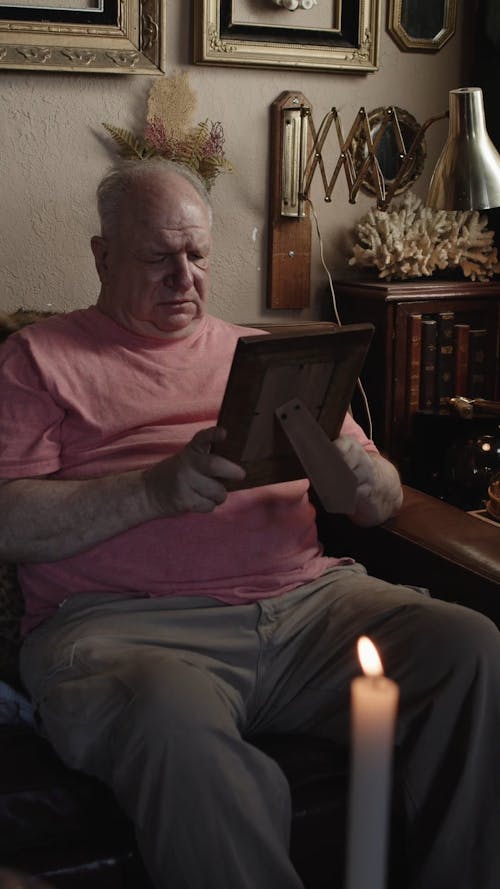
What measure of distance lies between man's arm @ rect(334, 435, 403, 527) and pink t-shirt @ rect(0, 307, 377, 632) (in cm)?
10

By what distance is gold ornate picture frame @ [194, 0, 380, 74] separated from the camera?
2.42m

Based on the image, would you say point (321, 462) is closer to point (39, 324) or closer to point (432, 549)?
point (432, 549)

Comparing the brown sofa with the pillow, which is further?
the pillow

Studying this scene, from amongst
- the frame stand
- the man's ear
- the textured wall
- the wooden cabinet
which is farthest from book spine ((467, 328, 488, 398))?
the frame stand

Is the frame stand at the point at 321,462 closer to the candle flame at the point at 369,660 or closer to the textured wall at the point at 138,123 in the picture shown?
the candle flame at the point at 369,660

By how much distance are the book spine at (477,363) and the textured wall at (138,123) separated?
0.39 metres

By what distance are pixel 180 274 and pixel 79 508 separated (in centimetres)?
48

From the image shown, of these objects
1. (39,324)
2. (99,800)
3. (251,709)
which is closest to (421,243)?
(39,324)

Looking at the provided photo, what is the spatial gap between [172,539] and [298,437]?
301 millimetres

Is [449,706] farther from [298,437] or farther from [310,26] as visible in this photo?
[310,26]

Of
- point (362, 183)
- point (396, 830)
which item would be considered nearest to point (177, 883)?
point (396, 830)

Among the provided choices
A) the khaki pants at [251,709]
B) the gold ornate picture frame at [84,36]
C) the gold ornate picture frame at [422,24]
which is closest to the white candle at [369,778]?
the khaki pants at [251,709]

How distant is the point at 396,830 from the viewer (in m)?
1.52

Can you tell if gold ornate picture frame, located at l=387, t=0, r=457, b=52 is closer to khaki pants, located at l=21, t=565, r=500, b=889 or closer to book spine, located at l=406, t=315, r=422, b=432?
book spine, located at l=406, t=315, r=422, b=432
